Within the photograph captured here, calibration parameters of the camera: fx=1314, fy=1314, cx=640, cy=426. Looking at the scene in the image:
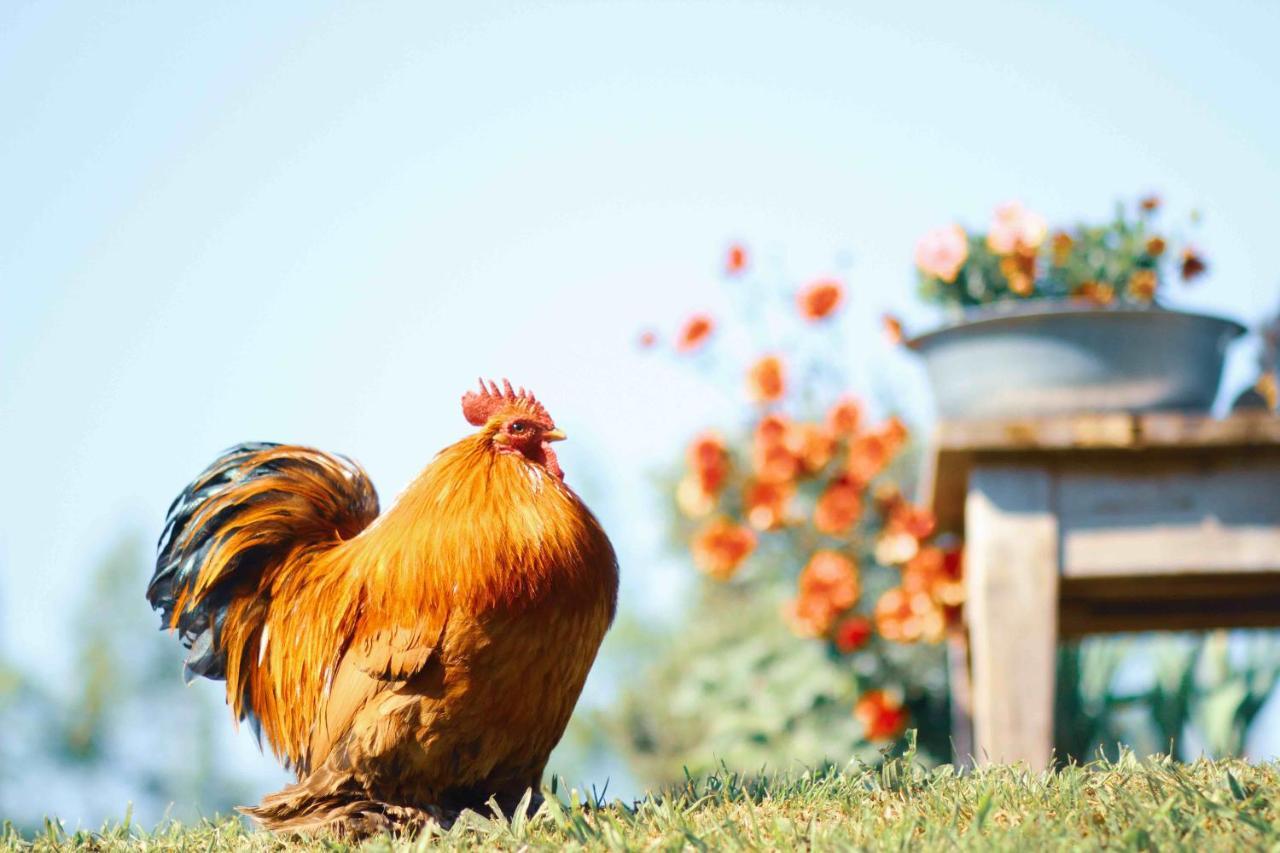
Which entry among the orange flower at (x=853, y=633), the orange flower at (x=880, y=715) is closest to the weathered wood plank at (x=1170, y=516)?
the orange flower at (x=853, y=633)

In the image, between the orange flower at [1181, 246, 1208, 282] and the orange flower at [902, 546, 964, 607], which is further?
the orange flower at [902, 546, 964, 607]

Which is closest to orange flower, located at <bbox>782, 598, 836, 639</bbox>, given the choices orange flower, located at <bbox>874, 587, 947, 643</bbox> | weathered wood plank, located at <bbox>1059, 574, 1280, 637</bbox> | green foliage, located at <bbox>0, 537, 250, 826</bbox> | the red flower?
orange flower, located at <bbox>874, 587, 947, 643</bbox>

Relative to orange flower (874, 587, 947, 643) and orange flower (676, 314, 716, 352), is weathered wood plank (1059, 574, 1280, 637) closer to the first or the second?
orange flower (874, 587, 947, 643)

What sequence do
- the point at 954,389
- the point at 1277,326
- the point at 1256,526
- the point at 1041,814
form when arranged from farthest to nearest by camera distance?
the point at 1277,326
the point at 954,389
the point at 1256,526
the point at 1041,814

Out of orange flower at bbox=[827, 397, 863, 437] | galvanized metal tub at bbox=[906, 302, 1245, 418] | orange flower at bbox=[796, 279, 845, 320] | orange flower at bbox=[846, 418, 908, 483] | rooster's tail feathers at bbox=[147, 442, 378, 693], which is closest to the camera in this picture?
rooster's tail feathers at bbox=[147, 442, 378, 693]

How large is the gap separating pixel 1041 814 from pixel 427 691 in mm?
1227

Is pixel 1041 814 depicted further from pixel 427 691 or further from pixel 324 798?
pixel 324 798

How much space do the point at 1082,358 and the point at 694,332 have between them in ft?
8.28

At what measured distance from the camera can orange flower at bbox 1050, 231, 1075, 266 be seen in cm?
490

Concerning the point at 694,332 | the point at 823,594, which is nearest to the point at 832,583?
the point at 823,594

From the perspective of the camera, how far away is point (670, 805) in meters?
2.63

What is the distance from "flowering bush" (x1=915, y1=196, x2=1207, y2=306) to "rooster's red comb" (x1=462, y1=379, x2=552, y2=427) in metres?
2.29

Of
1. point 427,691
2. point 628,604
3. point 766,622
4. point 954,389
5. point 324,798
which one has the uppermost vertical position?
point 954,389

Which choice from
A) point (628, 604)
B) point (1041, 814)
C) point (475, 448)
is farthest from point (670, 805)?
point (628, 604)
